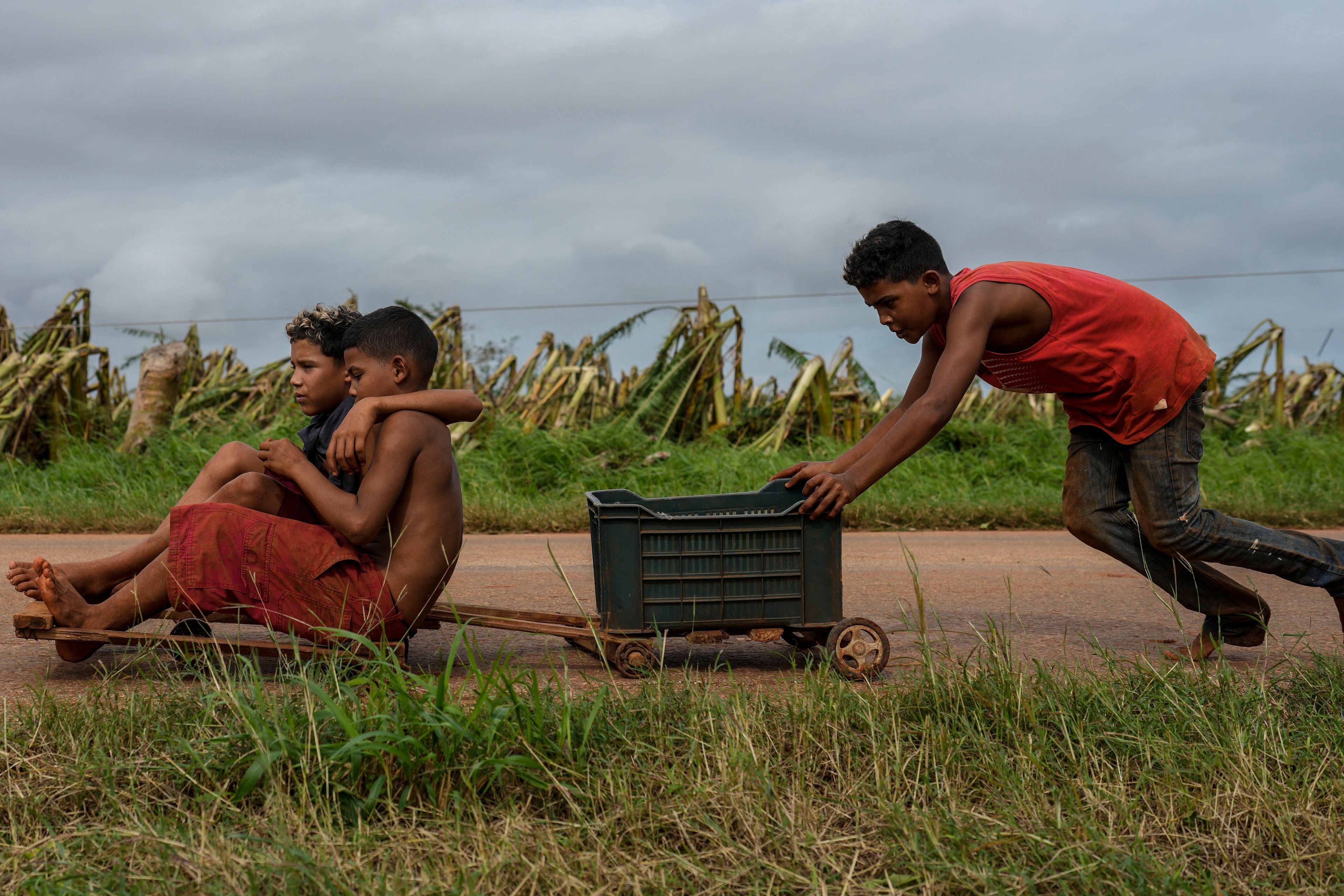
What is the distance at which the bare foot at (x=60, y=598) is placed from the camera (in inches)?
130

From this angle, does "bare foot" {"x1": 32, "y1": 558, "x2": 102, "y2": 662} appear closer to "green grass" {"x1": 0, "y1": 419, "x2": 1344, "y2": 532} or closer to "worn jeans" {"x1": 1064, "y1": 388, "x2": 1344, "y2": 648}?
"worn jeans" {"x1": 1064, "y1": 388, "x2": 1344, "y2": 648}

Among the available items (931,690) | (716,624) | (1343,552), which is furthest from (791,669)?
(1343,552)

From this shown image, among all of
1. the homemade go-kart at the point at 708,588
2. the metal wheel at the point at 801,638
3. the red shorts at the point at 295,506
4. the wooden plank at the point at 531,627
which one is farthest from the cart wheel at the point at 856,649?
the red shorts at the point at 295,506

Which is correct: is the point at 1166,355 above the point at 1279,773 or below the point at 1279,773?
above

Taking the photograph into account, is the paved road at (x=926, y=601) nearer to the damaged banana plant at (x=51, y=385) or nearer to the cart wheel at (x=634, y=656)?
the cart wheel at (x=634, y=656)

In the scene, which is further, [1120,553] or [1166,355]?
[1120,553]

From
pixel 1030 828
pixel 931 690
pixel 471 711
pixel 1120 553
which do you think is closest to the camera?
pixel 1030 828

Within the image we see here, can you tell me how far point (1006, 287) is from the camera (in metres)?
3.62

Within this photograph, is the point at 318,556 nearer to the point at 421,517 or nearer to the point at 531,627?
the point at 421,517

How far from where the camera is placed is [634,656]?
345cm

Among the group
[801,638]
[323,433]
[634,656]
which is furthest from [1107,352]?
[323,433]

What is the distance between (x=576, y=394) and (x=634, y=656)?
9295 millimetres

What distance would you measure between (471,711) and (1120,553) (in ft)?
8.71

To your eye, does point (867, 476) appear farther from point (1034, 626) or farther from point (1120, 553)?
point (1034, 626)
